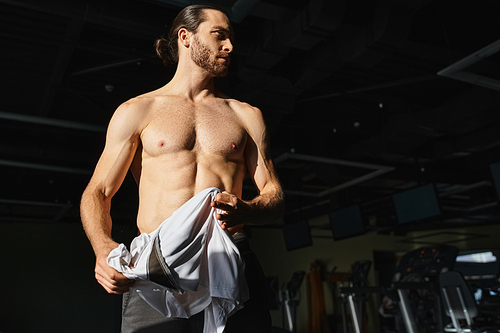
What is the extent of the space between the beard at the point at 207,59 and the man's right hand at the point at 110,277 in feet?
2.14

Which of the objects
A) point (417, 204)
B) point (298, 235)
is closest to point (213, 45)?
point (417, 204)

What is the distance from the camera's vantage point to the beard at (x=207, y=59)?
1412 mm

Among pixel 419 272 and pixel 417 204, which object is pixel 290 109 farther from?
pixel 417 204

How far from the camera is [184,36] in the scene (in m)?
1.48

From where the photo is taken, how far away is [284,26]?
3689 mm

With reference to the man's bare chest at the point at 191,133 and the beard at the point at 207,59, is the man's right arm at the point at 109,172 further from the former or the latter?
the beard at the point at 207,59

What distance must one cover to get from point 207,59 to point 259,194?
1.45 ft

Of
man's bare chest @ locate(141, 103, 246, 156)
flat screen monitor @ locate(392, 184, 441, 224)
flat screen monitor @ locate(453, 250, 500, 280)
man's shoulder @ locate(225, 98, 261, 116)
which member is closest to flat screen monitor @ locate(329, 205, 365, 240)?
flat screen monitor @ locate(392, 184, 441, 224)

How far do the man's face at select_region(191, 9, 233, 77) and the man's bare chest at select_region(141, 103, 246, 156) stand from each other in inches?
5.5

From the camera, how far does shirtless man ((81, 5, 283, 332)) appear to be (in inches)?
49.9

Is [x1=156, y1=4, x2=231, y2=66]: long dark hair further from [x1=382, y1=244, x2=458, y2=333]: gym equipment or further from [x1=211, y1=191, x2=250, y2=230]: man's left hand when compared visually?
[x1=382, y1=244, x2=458, y2=333]: gym equipment

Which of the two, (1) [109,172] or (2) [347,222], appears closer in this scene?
(1) [109,172]

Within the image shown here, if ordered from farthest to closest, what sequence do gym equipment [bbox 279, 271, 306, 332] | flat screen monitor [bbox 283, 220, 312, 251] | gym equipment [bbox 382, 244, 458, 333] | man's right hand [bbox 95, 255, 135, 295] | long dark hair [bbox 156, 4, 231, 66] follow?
gym equipment [bbox 279, 271, 306, 332], flat screen monitor [bbox 283, 220, 312, 251], gym equipment [bbox 382, 244, 458, 333], long dark hair [bbox 156, 4, 231, 66], man's right hand [bbox 95, 255, 135, 295]

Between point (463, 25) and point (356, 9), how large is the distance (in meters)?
1.28
